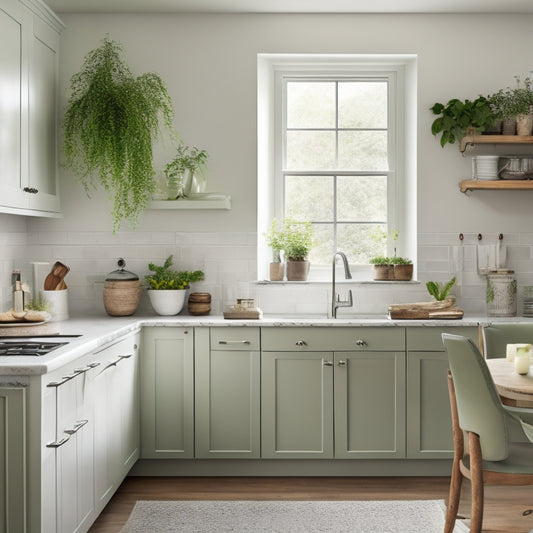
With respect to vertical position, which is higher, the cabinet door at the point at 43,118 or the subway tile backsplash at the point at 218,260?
the cabinet door at the point at 43,118

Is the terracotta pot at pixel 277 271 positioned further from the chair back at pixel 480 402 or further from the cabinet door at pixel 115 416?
the chair back at pixel 480 402

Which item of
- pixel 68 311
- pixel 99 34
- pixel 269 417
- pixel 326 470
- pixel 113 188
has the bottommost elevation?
pixel 326 470

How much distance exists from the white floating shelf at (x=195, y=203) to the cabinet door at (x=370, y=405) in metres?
1.22

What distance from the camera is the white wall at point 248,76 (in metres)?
4.27

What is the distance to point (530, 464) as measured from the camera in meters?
2.54

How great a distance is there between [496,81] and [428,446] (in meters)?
2.39

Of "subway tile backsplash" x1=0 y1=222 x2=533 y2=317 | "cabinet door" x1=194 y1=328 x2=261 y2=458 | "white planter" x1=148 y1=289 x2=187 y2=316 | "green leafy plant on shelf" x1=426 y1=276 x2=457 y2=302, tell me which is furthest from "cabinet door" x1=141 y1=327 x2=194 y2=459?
"green leafy plant on shelf" x1=426 y1=276 x2=457 y2=302

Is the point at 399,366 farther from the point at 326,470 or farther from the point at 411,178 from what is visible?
the point at 411,178

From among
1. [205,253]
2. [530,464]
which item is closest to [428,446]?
[530,464]

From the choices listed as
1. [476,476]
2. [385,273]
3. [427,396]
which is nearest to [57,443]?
[476,476]

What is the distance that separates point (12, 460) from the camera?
2.22 m

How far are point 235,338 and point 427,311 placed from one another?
1.17 m

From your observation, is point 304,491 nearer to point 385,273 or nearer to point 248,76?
point 385,273

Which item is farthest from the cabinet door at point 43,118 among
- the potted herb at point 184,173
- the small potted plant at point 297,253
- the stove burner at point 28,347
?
the small potted plant at point 297,253
